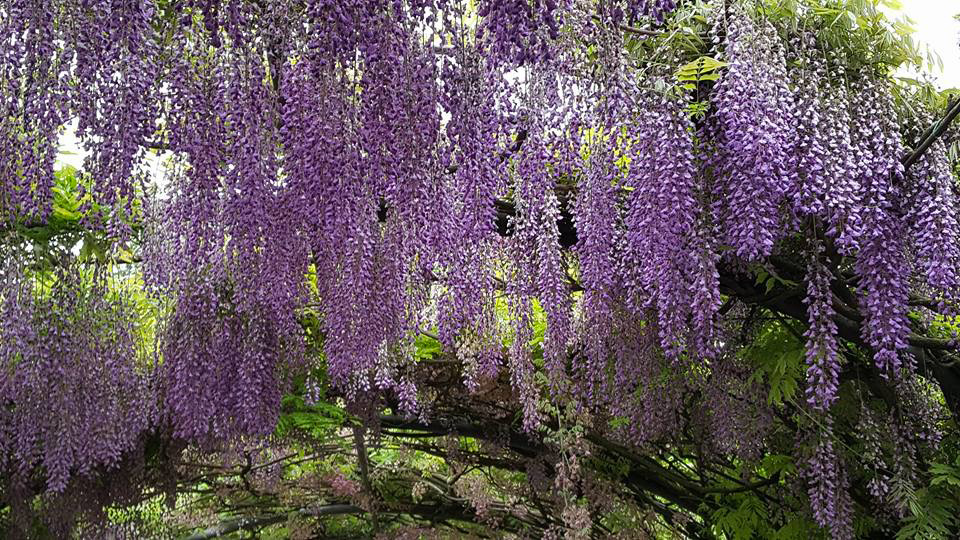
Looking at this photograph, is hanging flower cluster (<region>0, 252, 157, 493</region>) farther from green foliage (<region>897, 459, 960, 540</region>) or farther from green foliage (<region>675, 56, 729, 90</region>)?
green foliage (<region>897, 459, 960, 540</region>)

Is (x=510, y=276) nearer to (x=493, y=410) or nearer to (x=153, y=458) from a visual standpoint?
(x=493, y=410)

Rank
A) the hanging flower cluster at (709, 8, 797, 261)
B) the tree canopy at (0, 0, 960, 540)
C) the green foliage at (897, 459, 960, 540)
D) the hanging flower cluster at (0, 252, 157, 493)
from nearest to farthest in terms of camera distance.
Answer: the tree canopy at (0, 0, 960, 540) < the hanging flower cluster at (709, 8, 797, 261) < the green foliage at (897, 459, 960, 540) < the hanging flower cluster at (0, 252, 157, 493)

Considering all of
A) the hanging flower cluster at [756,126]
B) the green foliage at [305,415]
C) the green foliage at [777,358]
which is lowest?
the green foliage at [305,415]

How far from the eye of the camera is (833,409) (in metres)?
3.69

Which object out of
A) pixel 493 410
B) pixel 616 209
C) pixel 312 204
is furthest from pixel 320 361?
pixel 312 204

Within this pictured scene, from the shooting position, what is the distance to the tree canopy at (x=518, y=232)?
6.73ft

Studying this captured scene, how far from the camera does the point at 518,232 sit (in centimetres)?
323

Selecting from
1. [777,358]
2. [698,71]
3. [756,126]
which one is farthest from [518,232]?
[777,358]

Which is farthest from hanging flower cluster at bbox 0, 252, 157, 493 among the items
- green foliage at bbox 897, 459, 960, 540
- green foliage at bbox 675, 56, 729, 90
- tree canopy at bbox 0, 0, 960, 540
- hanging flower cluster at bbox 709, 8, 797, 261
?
green foliage at bbox 897, 459, 960, 540

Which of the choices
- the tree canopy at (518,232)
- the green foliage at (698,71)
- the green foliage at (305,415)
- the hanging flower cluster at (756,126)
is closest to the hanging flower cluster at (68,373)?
the tree canopy at (518,232)

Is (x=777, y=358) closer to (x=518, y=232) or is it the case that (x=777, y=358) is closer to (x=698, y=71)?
(x=518, y=232)

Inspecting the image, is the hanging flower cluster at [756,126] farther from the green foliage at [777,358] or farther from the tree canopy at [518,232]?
the green foliage at [777,358]

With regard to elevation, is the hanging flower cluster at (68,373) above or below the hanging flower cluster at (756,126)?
below

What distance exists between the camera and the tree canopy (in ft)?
6.73
